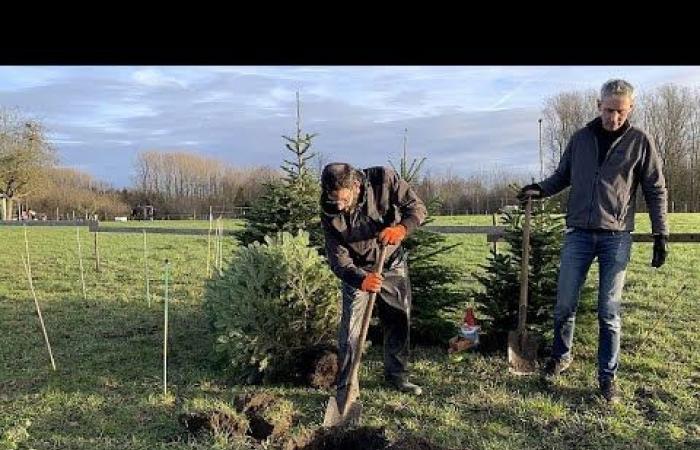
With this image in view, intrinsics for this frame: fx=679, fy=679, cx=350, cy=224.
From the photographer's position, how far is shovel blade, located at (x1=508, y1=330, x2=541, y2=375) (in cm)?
550

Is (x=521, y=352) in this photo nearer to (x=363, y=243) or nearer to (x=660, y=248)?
(x=660, y=248)

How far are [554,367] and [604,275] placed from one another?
884mm

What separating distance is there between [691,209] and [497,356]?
1955cm

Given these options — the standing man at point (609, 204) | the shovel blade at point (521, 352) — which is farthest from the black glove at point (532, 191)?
the shovel blade at point (521, 352)

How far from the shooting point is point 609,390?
15.7 ft

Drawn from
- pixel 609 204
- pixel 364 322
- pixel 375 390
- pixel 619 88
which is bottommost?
pixel 375 390

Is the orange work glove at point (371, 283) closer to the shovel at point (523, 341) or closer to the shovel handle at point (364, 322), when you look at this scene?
the shovel handle at point (364, 322)

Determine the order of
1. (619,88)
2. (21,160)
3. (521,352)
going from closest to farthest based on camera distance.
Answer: (619,88)
(521,352)
(21,160)

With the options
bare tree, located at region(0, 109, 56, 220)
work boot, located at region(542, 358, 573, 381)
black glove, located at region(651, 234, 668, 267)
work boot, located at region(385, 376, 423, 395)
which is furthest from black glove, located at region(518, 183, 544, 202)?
bare tree, located at region(0, 109, 56, 220)

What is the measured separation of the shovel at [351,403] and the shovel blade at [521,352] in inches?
57.9

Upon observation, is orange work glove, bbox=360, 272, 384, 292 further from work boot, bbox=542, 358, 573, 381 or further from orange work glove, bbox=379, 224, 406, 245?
work boot, bbox=542, 358, 573, 381

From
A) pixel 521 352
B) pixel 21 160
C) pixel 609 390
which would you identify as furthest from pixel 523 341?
pixel 21 160

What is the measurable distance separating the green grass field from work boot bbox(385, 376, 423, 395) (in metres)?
0.08
